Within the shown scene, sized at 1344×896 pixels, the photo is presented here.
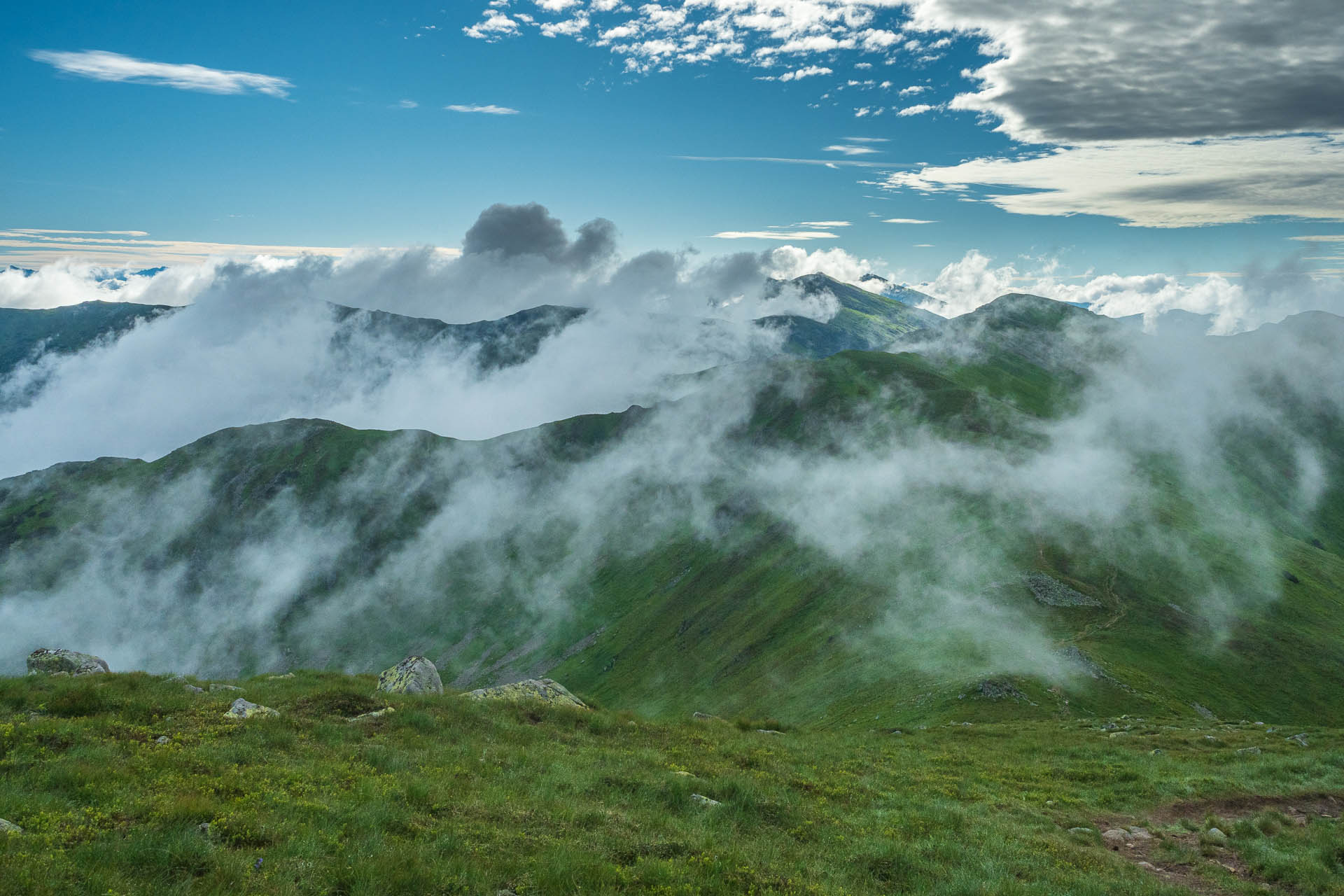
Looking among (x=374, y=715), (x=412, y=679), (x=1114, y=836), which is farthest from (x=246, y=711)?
(x=1114, y=836)

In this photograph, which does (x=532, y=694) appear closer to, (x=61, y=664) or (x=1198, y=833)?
(x=61, y=664)

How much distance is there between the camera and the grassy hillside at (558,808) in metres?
12.2

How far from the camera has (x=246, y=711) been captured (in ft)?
74.8

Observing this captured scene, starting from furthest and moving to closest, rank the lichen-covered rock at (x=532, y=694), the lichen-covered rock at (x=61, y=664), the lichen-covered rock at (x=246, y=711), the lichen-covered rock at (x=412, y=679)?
the lichen-covered rock at (x=412, y=679) < the lichen-covered rock at (x=532, y=694) < the lichen-covered rock at (x=61, y=664) < the lichen-covered rock at (x=246, y=711)

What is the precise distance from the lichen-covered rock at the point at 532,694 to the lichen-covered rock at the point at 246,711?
1016 centimetres

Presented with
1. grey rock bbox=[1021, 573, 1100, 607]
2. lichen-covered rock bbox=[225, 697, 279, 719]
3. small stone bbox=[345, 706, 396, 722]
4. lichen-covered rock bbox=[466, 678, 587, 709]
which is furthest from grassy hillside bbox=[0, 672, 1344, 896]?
grey rock bbox=[1021, 573, 1100, 607]

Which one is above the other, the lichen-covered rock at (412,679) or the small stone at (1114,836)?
the lichen-covered rock at (412,679)

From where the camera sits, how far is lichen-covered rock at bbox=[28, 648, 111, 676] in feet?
102

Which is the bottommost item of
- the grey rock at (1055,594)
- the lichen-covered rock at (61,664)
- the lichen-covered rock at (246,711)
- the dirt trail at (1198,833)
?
the grey rock at (1055,594)

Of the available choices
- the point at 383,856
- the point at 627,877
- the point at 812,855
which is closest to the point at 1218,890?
the point at 812,855

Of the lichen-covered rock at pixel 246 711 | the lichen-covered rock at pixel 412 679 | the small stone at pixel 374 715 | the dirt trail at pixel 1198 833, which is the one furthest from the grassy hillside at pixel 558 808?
the lichen-covered rock at pixel 412 679

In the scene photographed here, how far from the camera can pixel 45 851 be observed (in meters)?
10.8

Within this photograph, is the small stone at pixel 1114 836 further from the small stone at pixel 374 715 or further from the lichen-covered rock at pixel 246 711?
the lichen-covered rock at pixel 246 711

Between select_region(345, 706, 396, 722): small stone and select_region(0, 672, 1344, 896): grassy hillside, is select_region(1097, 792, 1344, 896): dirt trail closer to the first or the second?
select_region(0, 672, 1344, 896): grassy hillside
